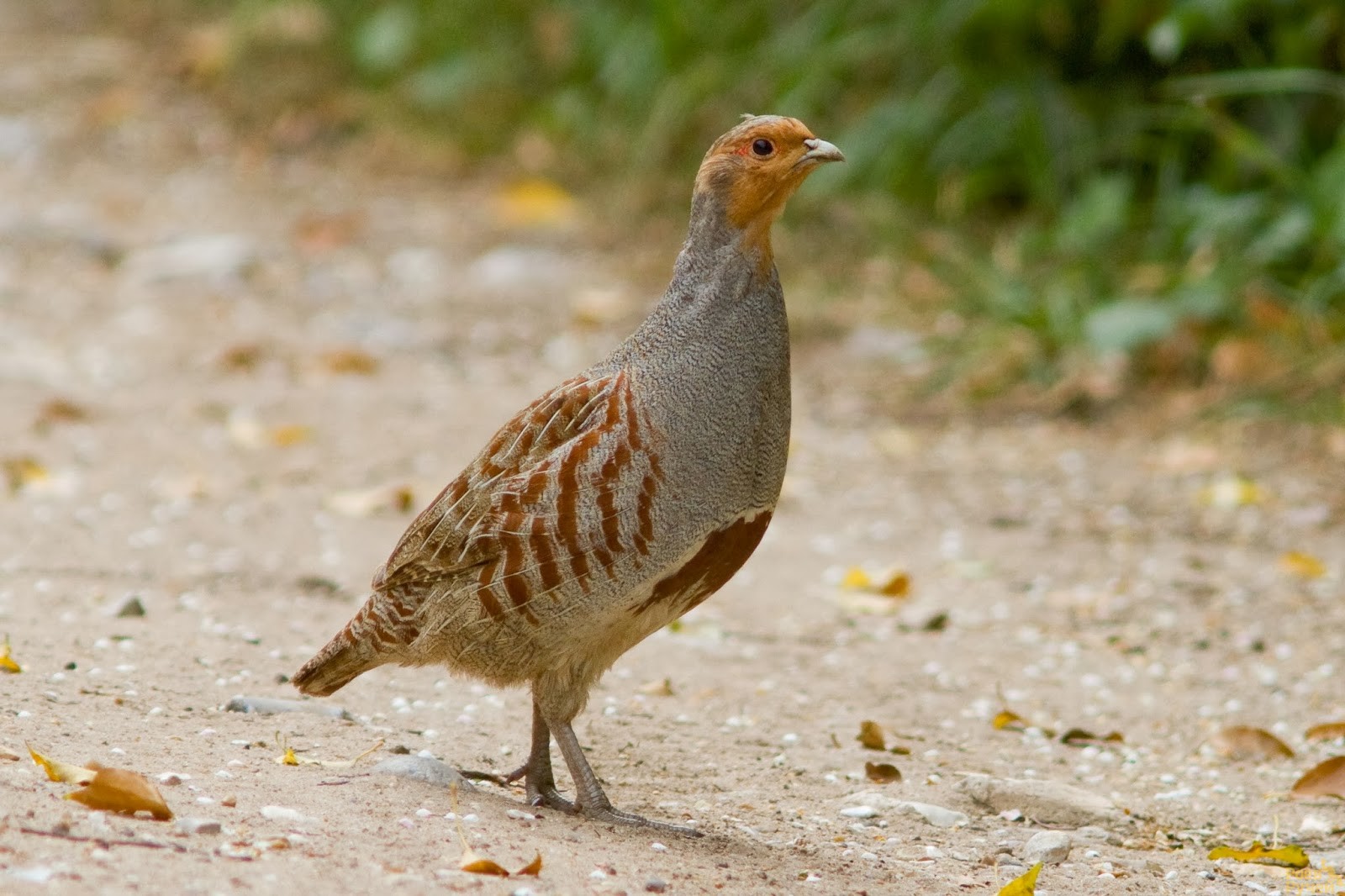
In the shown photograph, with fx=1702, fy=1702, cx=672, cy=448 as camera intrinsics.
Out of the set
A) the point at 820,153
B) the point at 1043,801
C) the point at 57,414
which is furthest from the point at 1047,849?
the point at 57,414

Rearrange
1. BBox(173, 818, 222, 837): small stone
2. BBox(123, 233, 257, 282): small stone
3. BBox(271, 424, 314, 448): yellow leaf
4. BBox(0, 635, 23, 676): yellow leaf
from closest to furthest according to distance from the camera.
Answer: BBox(173, 818, 222, 837): small stone, BBox(0, 635, 23, 676): yellow leaf, BBox(271, 424, 314, 448): yellow leaf, BBox(123, 233, 257, 282): small stone

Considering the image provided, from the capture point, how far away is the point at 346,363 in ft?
22.9

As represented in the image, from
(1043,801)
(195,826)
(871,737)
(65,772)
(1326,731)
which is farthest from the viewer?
(1326,731)

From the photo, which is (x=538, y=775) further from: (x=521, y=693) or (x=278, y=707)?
(x=521, y=693)

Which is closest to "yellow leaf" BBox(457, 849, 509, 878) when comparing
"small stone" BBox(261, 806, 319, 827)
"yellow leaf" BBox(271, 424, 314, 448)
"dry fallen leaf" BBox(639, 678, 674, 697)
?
"small stone" BBox(261, 806, 319, 827)

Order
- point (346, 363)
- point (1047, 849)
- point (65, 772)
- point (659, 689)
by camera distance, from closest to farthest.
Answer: point (65, 772)
point (1047, 849)
point (659, 689)
point (346, 363)

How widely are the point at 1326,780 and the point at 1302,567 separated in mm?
1685

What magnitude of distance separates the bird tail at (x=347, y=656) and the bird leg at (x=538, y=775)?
305mm

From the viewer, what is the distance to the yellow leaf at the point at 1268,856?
125 inches

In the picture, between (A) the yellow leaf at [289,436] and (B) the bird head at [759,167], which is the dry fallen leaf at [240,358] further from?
(B) the bird head at [759,167]

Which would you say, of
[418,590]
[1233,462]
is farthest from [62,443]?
[1233,462]

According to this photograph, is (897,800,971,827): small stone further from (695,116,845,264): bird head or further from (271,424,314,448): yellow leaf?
(271,424,314,448): yellow leaf

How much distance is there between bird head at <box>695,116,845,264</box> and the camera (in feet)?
10.2

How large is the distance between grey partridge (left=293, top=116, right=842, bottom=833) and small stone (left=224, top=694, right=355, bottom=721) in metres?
0.39
